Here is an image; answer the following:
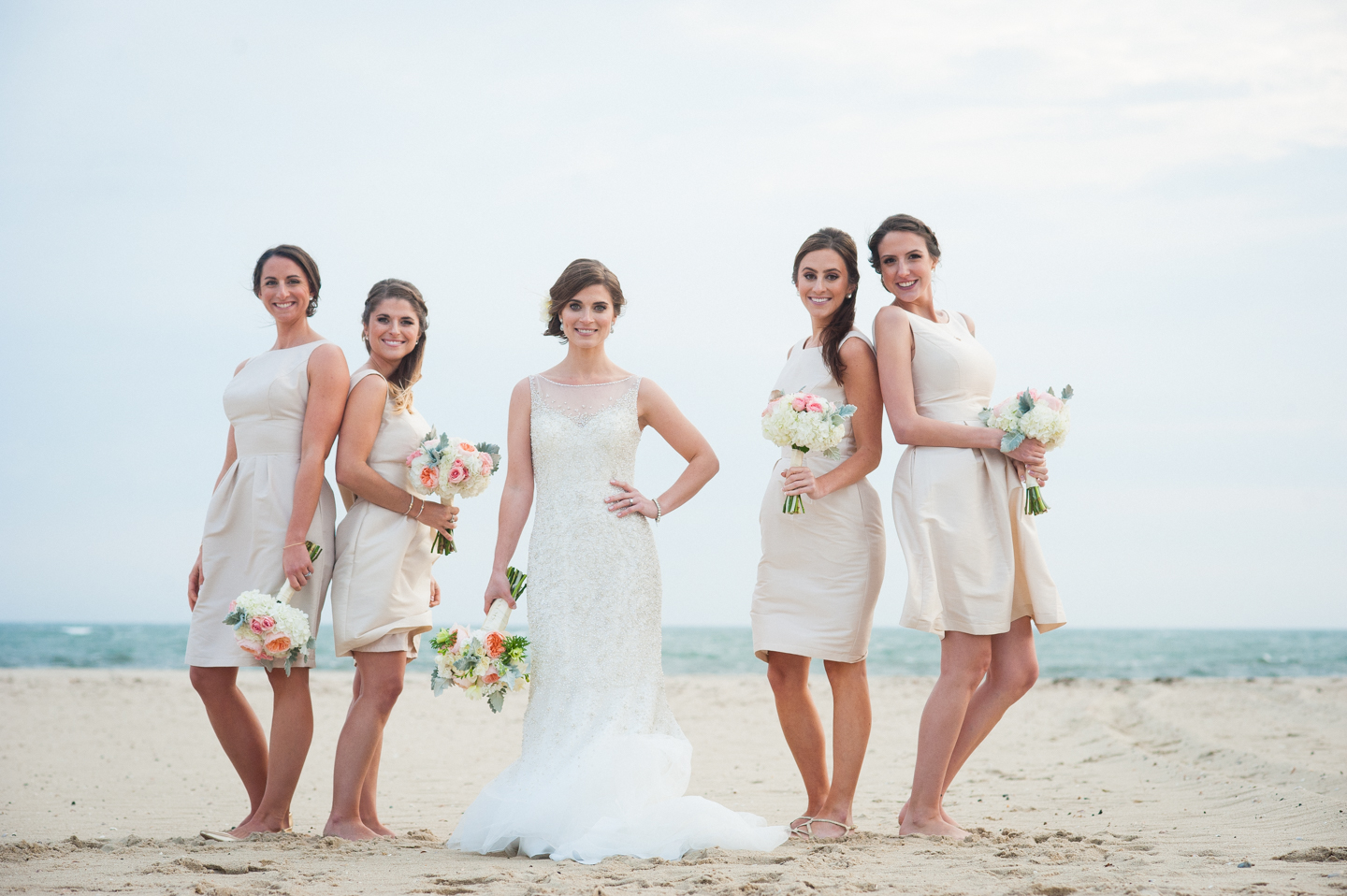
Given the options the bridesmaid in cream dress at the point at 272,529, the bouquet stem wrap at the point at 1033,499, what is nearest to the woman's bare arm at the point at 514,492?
the bridesmaid in cream dress at the point at 272,529

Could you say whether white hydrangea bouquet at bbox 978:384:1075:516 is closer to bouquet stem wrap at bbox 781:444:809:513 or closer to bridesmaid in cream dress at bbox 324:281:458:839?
bouquet stem wrap at bbox 781:444:809:513

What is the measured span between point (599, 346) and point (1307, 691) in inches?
559

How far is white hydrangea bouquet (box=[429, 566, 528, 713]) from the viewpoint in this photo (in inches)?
176

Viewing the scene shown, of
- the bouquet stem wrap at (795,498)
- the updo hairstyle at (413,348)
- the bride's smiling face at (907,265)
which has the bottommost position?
the bouquet stem wrap at (795,498)

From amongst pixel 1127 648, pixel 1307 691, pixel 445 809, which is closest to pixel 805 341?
pixel 445 809

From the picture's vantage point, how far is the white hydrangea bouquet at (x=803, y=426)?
15.0 feet

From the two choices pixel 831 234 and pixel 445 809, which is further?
pixel 445 809

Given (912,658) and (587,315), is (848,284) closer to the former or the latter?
(587,315)

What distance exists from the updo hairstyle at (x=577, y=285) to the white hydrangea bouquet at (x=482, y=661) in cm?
152

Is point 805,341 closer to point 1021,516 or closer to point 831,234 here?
point 831,234

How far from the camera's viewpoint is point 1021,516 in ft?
15.7

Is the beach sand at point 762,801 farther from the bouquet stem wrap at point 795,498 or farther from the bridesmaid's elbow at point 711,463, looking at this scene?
the bridesmaid's elbow at point 711,463

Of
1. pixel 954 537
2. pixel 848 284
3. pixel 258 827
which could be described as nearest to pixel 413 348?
pixel 848 284

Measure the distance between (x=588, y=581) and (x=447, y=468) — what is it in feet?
2.89
